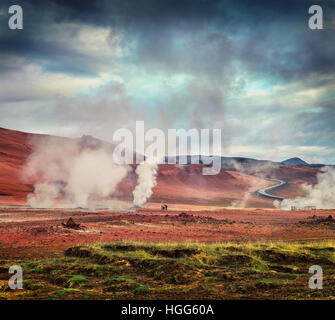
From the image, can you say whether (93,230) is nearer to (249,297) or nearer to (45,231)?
(45,231)

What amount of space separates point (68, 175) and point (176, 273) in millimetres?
57621

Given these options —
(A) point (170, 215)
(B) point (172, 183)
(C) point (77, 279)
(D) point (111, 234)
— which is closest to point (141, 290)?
(C) point (77, 279)

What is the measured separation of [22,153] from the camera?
74.8 m

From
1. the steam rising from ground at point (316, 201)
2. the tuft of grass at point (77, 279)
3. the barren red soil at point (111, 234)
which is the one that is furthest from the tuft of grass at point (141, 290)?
the steam rising from ground at point (316, 201)

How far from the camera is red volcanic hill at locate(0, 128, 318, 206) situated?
58.2 meters

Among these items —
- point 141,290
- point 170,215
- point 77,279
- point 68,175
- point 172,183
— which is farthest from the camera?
point 172,183

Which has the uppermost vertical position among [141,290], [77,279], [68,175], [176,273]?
[68,175]

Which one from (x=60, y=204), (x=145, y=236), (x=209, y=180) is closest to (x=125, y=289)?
(x=145, y=236)

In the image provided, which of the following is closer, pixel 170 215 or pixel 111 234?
pixel 111 234

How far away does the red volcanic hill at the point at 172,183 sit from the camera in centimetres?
5816

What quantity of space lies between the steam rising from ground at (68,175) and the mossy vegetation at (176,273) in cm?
3647

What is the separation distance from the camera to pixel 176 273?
11.9 meters

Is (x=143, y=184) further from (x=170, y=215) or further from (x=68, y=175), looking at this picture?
(x=68, y=175)

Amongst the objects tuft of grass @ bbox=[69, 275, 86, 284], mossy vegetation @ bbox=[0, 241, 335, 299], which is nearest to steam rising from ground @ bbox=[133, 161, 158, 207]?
mossy vegetation @ bbox=[0, 241, 335, 299]
